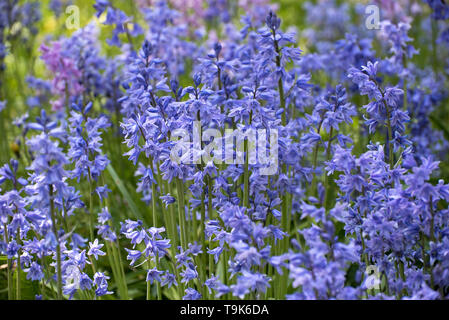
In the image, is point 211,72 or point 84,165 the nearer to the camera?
point 84,165

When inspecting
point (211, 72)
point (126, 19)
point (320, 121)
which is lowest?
point (320, 121)

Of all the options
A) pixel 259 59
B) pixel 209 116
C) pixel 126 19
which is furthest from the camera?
pixel 126 19

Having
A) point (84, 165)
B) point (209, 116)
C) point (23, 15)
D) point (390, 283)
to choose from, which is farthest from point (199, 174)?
point (23, 15)

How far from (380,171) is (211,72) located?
1.11 metres

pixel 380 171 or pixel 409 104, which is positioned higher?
pixel 409 104

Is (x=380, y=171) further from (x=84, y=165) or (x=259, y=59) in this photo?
(x=84, y=165)

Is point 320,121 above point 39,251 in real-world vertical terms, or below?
above

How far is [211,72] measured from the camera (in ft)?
9.86

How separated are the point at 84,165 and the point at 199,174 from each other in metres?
0.62

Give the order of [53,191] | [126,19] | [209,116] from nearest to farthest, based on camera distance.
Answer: [53,191]
[209,116]
[126,19]

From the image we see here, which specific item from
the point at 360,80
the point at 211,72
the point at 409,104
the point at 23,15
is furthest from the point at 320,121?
the point at 23,15

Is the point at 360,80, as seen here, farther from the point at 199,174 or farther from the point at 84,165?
the point at 84,165

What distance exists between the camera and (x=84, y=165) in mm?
2725

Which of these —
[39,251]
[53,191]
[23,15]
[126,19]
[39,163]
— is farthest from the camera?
[23,15]
